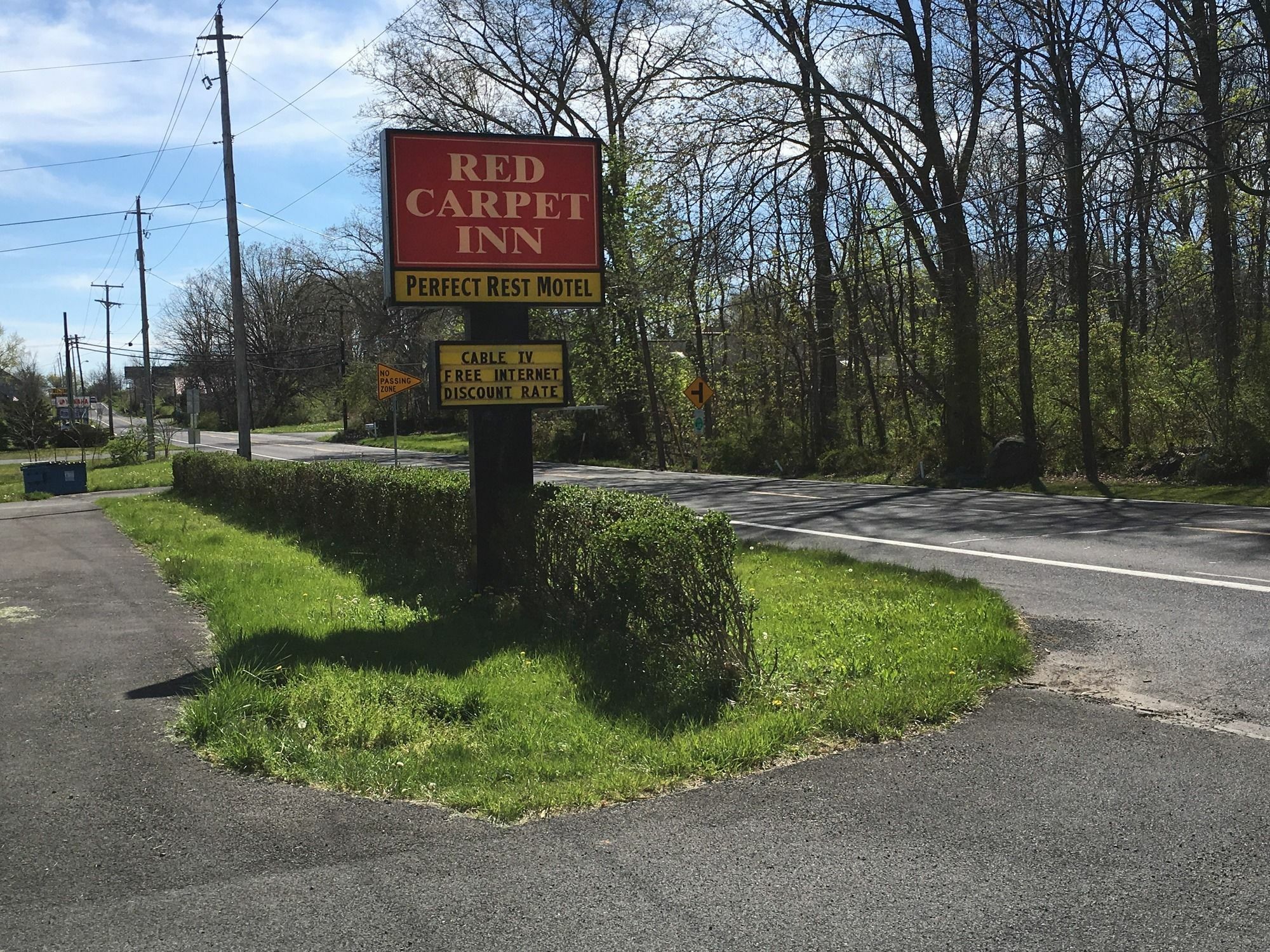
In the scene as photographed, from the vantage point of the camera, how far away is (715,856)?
164 inches

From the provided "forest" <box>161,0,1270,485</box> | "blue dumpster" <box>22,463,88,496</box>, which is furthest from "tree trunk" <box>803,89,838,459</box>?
"blue dumpster" <box>22,463,88,496</box>

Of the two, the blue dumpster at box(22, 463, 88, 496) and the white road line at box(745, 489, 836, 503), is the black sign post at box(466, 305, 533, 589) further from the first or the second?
the blue dumpster at box(22, 463, 88, 496)

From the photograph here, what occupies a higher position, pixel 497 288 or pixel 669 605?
pixel 497 288

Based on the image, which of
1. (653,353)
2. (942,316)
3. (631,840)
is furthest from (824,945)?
(653,353)

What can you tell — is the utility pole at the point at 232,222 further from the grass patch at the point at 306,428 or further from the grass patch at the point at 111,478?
the grass patch at the point at 306,428

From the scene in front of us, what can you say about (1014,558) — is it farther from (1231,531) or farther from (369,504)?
(369,504)

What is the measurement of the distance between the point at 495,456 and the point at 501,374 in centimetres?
75

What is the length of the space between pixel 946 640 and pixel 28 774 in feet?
18.7

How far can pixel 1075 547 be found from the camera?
12.4 metres

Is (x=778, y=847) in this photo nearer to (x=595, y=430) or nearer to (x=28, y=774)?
(x=28, y=774)

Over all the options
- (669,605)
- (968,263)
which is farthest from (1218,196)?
(669,605)

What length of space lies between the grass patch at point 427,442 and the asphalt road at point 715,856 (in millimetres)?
41296

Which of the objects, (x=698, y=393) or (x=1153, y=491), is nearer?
(x=1153, y=491)

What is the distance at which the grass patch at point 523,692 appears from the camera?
5234 millimetres
